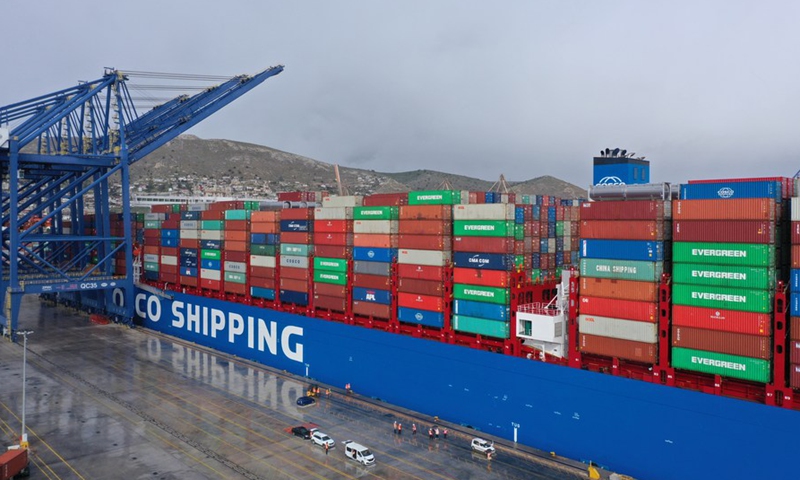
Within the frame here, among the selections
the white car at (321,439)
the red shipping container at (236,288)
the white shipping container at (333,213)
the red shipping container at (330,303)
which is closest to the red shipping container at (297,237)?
the white shipping container at (333,213)

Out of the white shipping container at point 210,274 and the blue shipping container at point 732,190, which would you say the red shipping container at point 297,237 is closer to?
the white shipping container at point 210,274

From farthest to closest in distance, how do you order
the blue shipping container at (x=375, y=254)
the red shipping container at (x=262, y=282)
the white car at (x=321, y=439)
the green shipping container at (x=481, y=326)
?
the red shipping container at (x=262, y=282) → the blue shipping container at (x=375, y=254) → the green shipping container at (x=481, y=326) → the white car at (x=321, y=439)

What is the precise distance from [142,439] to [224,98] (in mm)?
38233

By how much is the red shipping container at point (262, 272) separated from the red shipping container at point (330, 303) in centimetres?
601

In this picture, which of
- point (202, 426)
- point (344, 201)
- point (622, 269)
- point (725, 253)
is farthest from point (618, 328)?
point (202, 426)

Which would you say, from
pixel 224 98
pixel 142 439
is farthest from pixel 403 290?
pixel 224 98

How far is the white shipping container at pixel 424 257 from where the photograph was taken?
34.4 meters

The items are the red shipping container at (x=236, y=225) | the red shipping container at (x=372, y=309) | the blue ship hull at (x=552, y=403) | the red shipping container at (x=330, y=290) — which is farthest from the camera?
the red shipping container at (x=236, y=225)

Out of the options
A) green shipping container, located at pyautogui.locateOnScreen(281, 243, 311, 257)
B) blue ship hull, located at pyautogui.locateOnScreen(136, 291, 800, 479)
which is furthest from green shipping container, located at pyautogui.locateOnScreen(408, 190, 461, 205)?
green shipping container, located at pyautogui.locateOnScreen(281, 243, 311, 257)

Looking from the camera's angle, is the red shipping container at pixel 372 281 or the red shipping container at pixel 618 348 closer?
the red shipping container at pixel 618 348

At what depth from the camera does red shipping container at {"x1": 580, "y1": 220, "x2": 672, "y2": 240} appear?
83.0 ft

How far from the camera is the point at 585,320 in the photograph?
27406mm

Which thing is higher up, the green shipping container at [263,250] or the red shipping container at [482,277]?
the green shipping container at [263,250]

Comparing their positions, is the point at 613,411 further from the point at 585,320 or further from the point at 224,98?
the point at 224,98
